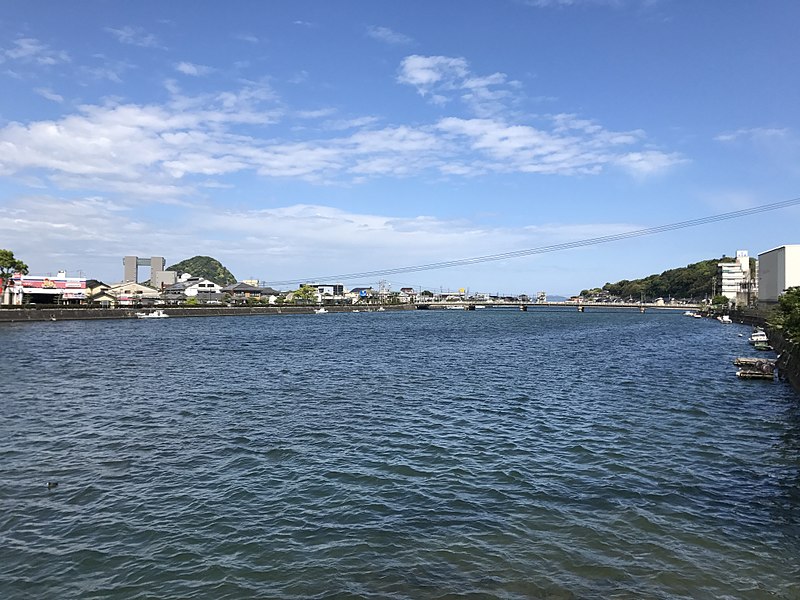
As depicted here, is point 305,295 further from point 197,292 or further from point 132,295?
point 132,295

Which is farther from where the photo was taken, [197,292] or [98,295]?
[197,292]

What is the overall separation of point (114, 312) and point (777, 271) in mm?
120207

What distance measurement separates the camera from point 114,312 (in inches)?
3858

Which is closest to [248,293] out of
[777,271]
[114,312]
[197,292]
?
[197,292]

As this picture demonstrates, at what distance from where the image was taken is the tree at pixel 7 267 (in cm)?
8381

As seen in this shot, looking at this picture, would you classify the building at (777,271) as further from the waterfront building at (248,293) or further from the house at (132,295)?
the house at (132,295)

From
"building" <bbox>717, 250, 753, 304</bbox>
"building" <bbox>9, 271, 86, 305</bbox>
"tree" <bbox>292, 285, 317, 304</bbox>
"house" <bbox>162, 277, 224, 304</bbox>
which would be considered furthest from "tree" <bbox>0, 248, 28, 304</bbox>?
"building" <bbox>717, 250, 753, 304</bbox>

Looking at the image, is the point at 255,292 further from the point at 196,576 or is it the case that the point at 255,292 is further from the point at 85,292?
the point at 196,576

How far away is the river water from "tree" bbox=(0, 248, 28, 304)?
69.9m

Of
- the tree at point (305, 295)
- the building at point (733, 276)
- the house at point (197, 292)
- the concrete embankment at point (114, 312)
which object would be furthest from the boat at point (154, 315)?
the building at point (733, 276)

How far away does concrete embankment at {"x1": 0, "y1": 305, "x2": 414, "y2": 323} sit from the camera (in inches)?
3103

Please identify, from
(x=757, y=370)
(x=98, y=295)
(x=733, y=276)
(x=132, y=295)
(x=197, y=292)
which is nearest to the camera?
(x=757, y=370)

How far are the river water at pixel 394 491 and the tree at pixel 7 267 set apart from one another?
69869mm

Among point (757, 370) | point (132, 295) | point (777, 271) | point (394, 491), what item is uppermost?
point (777, 271)
